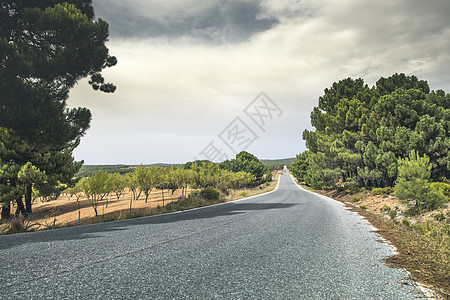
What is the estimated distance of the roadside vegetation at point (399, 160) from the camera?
5809 millimetres

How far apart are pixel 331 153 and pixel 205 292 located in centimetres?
2710

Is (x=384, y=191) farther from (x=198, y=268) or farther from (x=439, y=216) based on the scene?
(x=198, y=268)

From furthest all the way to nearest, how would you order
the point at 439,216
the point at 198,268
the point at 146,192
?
1. the point at 146,192
2. the point at 439,216
3. the point at 198,268

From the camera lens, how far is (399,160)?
11750 mm

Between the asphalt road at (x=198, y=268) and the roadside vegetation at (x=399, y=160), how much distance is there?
3.35 ft

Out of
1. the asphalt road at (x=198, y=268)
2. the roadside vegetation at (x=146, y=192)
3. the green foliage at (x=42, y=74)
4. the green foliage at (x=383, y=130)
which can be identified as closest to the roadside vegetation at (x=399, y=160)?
the green foliage at (x=383, y=130)

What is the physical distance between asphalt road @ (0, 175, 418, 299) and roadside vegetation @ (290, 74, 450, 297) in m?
1.02

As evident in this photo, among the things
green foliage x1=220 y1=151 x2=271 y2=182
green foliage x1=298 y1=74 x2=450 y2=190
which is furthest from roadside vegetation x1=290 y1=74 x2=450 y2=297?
green foliage x1=220 y1=151 x2=271 y2=182

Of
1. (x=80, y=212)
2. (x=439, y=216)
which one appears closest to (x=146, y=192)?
(x=80, y=212)

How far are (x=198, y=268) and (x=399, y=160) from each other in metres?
13.2

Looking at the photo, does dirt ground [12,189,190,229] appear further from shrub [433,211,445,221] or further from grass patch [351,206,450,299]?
shrub [433,211,445,221]

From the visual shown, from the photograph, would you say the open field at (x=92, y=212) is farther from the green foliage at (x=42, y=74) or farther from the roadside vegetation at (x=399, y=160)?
the roadside vegetation at (x=399, y=160)

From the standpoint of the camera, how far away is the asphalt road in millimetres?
3020

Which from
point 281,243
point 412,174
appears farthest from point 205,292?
point 412,174
